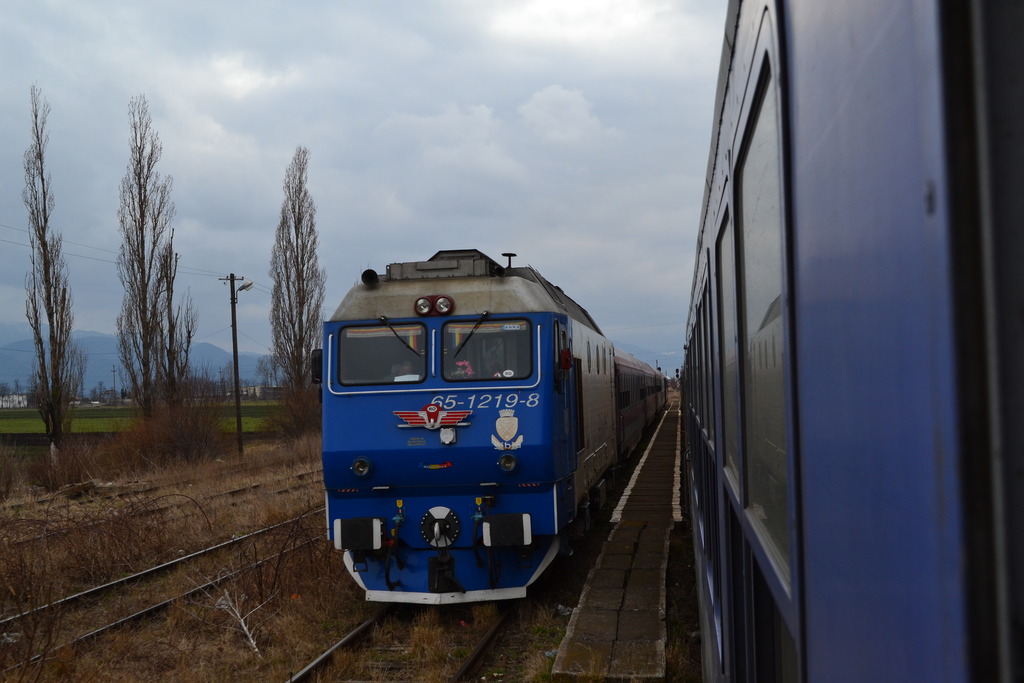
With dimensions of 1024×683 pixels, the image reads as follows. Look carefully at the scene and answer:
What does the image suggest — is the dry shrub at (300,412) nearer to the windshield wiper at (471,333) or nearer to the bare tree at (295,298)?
the bare tree at (295,298)

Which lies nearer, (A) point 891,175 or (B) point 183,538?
(A) point 891,175

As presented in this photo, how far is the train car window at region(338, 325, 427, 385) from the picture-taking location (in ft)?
25.0

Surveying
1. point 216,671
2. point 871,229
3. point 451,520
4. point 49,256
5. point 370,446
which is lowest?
point 216,671

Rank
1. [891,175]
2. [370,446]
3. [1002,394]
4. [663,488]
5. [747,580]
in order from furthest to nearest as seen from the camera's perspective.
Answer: [663,488] < [370,446] < [747,580] < [891,175] < [1002,394]

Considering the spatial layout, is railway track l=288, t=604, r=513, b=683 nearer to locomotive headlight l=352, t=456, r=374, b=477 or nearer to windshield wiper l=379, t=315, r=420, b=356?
locomotive headlight l=352, t=456, r=374, b=477

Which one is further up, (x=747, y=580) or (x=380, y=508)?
(x=747, y=580)

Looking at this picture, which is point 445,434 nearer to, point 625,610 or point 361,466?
point 361,466

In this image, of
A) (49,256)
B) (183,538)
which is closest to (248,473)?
(49,256)

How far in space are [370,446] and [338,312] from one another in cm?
126

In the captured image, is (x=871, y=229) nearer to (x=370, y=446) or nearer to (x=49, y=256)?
(x=370, y=446)

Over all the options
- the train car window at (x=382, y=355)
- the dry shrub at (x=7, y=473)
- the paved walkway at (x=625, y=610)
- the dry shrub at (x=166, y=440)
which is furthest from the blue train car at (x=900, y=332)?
the dry shrub at (x=166, y=440)

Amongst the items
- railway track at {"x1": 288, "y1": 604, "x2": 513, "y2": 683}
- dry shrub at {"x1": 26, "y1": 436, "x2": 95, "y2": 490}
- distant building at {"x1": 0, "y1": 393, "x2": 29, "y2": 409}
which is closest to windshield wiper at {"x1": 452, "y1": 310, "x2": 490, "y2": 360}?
railway track at {"x1": 288, "y1": 604, "x2": 513, "y2": 683}

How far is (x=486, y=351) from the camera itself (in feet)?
25.1

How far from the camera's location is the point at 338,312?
782cm
